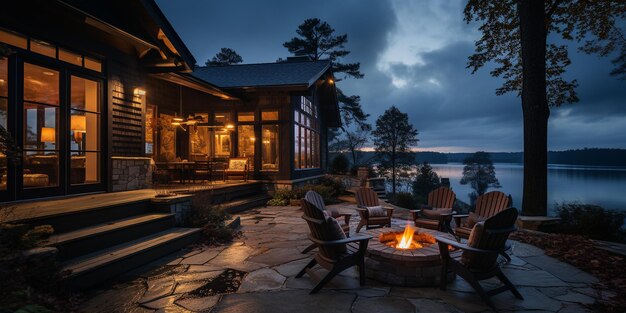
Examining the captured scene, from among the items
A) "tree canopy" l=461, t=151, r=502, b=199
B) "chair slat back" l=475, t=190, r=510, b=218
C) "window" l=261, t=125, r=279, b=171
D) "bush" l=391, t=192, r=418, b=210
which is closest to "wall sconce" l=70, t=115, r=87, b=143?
"window" l=261, t=125, r=279, b=171

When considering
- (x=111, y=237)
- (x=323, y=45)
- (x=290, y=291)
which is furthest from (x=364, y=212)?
(x=323, y=45)

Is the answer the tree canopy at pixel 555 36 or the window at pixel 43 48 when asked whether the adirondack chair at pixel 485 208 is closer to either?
the tree canopy at pixel 555 36

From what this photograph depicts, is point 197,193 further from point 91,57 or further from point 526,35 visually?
point 526,35

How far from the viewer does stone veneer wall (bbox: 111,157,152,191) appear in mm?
6656

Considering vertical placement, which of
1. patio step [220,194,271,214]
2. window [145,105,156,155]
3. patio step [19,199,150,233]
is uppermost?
window [145,105,156,155]

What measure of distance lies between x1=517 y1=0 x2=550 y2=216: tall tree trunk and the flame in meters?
3.90

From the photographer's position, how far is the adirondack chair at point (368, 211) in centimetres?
574

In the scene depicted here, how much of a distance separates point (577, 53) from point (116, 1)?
12573mm

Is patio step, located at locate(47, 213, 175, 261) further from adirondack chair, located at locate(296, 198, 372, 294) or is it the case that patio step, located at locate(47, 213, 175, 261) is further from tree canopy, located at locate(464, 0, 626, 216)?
tree canopy, located at locate(464, 0, 626, 216)

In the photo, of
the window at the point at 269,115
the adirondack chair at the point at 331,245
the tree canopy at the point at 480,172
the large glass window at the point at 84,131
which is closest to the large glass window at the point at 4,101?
the large glass window at the point at 84,131

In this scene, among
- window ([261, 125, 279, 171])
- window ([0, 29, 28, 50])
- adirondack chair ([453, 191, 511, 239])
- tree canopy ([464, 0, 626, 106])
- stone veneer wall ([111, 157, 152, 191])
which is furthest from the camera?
window ([261, 125, 279, 171])

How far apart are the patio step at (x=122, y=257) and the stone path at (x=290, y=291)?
0.16 meters

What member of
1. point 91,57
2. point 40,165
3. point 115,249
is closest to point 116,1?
point 91,57

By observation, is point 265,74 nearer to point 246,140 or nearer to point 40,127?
point 246,140
